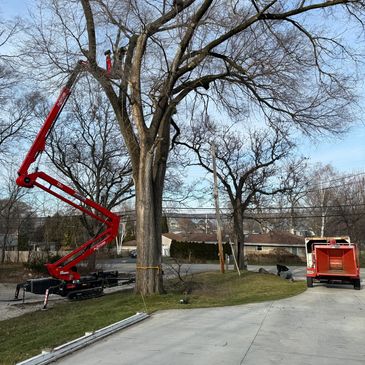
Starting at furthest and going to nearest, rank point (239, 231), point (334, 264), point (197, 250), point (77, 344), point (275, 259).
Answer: point (197, 250), point (275, 259), point (239, 231), point (334, 264), point (77, 344)

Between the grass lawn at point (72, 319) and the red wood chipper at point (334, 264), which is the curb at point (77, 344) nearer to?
the grass lawn at point (72, 319)

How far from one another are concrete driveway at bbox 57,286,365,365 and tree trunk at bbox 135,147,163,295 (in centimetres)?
382

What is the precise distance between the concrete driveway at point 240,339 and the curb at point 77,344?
14 centimetres

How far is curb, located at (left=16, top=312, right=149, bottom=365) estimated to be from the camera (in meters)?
5.86

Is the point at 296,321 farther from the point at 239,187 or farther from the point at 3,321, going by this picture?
the point at 239,187

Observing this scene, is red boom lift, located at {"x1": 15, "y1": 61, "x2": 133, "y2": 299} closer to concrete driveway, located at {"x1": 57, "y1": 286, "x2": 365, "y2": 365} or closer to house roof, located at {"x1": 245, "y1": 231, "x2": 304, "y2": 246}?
concrete driveway, located at {"x1": 57, "y1": 286, "x2": 365, "y2": 365}

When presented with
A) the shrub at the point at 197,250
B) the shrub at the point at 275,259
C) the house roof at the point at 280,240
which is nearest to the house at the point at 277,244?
the house roof at the point at 280,240

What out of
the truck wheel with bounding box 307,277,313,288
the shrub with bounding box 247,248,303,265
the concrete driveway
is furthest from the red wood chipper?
the shrub with bounding box 247,248,303,265

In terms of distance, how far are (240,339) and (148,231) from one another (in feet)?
23.8

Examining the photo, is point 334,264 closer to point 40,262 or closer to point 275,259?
point 40,262

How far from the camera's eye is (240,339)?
284 inches

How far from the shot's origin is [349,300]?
13.0 m

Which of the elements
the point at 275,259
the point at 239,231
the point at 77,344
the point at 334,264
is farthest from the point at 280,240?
the point at 77,344

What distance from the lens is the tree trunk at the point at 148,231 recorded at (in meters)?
14.0
